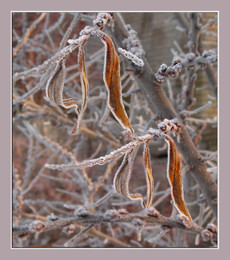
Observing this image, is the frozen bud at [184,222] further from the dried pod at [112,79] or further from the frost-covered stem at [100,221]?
the dried pod at [112,79]

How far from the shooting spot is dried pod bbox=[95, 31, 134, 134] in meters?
0.30

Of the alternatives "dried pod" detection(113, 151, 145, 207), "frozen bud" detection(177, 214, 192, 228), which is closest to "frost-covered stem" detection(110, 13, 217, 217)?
"frozen bud" detection(177, 214, 192, 228)

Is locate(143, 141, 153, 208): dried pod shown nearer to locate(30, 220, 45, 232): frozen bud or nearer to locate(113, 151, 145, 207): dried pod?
locate(113, 151, 145, 207): dried pod

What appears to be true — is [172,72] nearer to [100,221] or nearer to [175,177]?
[175,177]

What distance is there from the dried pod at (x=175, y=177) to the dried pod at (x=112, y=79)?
0.19ft

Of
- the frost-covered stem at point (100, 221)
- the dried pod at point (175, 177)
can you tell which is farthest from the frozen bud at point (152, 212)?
the dried pod at point (175, 177)

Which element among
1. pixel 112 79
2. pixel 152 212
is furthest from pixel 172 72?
pixel 152 212

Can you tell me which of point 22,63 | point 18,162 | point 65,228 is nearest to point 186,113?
point 65,228

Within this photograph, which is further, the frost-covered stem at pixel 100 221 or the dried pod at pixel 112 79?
the frost-covered stem at pixel 100 221

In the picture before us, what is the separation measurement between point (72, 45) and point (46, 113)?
2.57 feet

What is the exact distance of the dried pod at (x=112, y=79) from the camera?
0.30 m

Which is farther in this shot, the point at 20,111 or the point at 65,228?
the point at 20,111

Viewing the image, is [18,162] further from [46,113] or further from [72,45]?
[72,45]

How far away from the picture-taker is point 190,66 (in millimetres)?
542
